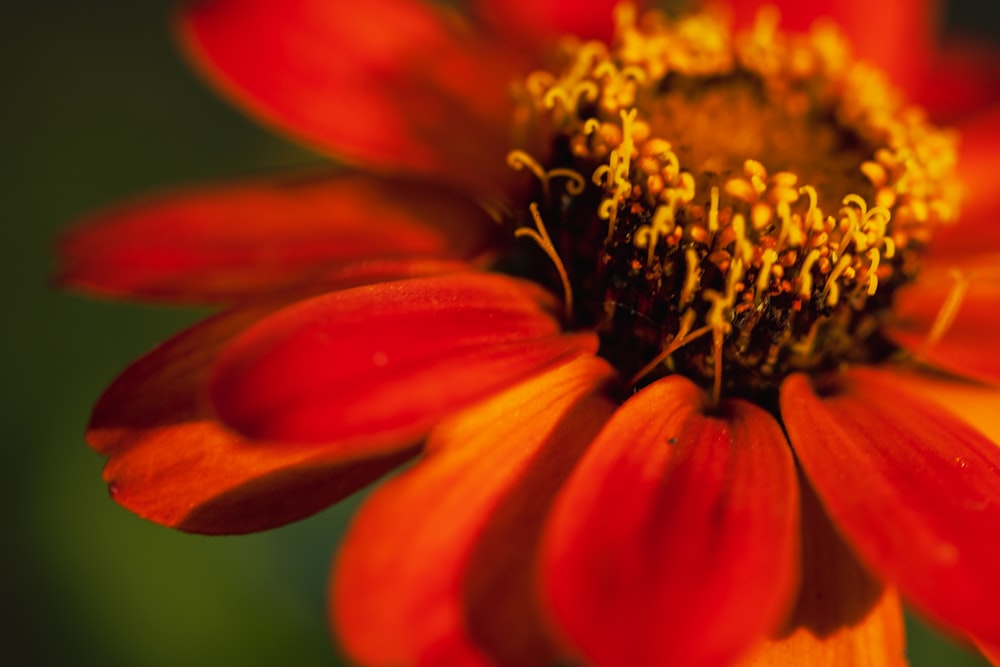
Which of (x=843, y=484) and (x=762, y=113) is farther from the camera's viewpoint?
(x=762, y=113)

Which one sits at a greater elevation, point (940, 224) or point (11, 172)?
point (940, 224)

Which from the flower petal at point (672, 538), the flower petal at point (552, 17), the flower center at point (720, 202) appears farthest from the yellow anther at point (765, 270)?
the flower petal at point (552, 17)

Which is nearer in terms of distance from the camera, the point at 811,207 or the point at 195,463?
the point at 195,463

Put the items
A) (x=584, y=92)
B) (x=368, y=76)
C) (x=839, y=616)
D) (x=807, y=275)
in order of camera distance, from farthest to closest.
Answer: (x=368, y=76) < (x=584, y=92) < (x=807, y=275) < (x=839, y=616)

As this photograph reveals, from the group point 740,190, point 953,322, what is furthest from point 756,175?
point 953,322

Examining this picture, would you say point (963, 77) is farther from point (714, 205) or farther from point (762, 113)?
point (714, 205)

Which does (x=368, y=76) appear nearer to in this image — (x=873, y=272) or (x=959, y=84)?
(x=873, y=272)

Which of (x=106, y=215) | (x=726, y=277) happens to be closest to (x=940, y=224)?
(x=726, y=277)

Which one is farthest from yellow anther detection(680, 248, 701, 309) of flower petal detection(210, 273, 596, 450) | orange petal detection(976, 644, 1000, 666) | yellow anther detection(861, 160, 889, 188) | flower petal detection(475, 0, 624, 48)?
flower petal detection(475, 0, 624, 48)
